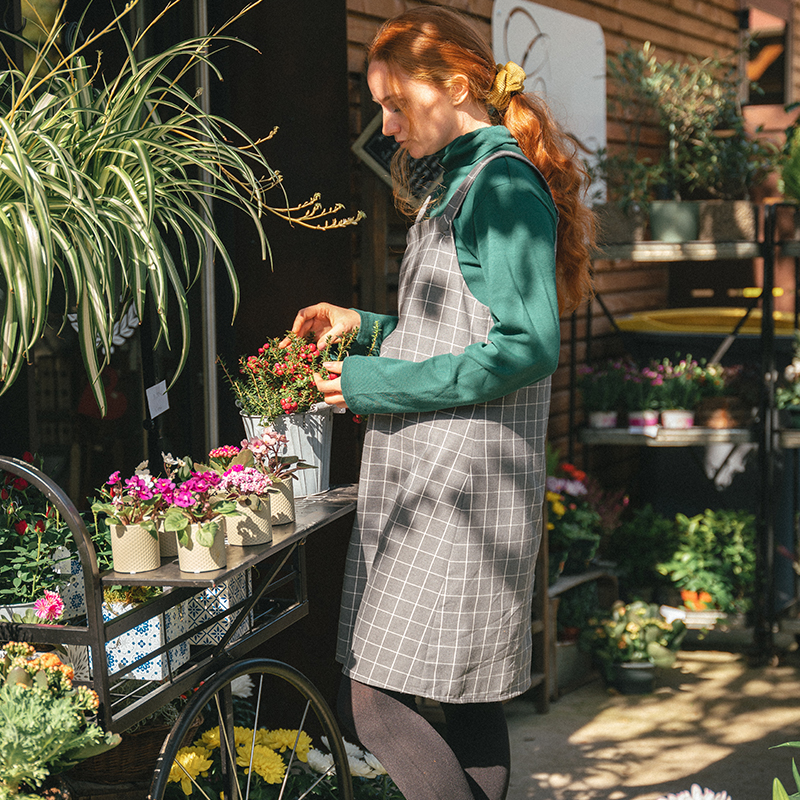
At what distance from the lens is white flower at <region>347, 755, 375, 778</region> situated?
2564mm

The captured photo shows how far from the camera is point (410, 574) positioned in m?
1.94

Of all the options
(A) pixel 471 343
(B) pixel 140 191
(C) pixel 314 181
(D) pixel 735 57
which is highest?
(D) pixel 735 57

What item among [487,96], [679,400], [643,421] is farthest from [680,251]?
[487,96]

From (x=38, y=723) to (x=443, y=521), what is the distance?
2.65 feet

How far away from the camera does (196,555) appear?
1.64 meters

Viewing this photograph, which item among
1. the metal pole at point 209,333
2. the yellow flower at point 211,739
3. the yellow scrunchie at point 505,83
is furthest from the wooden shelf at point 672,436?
the yellow scrunchie at point 505,83

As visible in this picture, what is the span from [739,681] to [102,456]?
2784 millimetres

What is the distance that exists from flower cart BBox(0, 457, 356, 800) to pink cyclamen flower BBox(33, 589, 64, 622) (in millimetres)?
52

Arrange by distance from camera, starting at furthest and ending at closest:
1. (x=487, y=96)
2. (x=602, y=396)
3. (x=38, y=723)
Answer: (x=602, y=396) < (x=487, y=96) < (x=38, y=723)

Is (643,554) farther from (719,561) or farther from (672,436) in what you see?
(672,436)

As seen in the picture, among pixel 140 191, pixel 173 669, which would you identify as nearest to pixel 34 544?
pixel 173 669

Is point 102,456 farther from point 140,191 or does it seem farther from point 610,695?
point 610,695

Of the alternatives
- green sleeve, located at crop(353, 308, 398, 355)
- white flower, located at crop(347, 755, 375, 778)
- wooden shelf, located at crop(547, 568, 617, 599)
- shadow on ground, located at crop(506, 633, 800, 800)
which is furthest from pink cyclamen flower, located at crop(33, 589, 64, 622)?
wooden shelf, located at crop(547, 568, 617, 599)

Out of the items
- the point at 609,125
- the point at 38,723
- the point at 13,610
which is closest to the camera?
the point at 38,723
